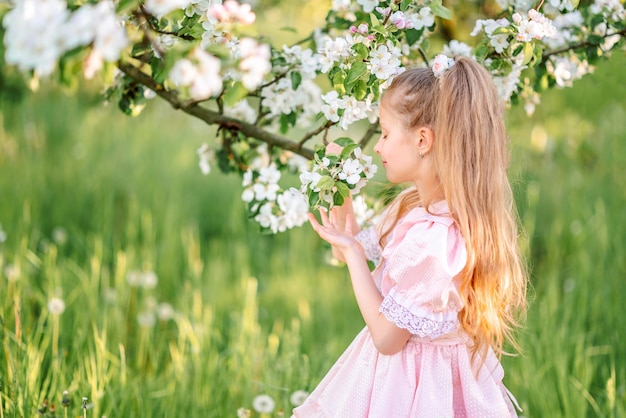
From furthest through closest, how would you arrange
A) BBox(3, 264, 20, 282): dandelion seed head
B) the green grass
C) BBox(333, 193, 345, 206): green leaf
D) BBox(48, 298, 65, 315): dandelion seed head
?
BBox(3, 264, 20, 282): dandelion seed head, BBox(48, 298, 65, 315): dandelion seed head, the green grass, BBox(333, 193, 345, 206): green leaf

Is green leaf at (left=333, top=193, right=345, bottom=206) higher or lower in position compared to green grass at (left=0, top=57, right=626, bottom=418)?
higher

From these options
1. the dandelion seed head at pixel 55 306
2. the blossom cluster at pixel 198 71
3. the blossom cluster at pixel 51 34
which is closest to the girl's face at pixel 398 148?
the blossom cluster at pixel 198 71

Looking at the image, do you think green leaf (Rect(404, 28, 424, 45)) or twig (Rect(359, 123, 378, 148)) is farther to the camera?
twig (Rect(359, 123, 378, 148))

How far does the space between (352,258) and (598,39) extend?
40.4 inches

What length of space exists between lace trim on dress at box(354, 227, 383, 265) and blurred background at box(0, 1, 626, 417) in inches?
17.2

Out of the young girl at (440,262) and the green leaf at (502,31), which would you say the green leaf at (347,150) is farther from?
the green leaf at (502,31)

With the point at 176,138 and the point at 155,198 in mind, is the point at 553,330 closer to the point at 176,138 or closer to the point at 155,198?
the point at 155,198

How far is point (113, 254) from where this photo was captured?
11.9 ft

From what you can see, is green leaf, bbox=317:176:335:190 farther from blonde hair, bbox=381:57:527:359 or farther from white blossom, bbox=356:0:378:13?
white blossom, bbox=356:0:378:13

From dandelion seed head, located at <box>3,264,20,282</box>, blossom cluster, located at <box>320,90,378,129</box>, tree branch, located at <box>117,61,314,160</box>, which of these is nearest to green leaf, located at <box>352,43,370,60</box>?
blossom cluster, located at <box>320,90,378,129</box>

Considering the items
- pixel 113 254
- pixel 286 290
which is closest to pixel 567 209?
pixel 286 290

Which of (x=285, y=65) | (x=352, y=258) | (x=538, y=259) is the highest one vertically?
(x=285, y=65)

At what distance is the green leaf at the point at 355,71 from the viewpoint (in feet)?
5.69

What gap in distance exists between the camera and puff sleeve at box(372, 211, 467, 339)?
5.57 ft
